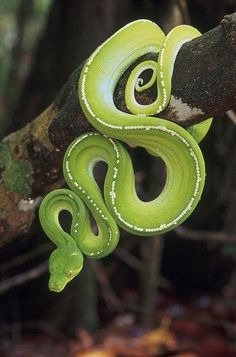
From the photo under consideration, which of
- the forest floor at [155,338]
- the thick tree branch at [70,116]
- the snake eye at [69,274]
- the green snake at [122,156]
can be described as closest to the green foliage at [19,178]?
the thick tree branch at [70,116]

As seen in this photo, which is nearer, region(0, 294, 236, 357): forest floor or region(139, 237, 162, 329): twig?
region(0, 294, 236, 357): forest floor

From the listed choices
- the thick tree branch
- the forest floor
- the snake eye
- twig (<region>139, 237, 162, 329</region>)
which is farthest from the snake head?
twig (<region>139, 237, 162, 329</region>)

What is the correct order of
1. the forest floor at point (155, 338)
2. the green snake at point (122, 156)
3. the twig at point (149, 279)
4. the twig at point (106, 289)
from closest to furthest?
1. the green snake at point (122, 156)
2. the forest floor at point (155, 338)
3. the twig at point (149, 279)
4. the twig at point (106, 289)

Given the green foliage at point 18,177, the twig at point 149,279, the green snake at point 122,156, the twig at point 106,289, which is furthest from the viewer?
the twig at point 106,289

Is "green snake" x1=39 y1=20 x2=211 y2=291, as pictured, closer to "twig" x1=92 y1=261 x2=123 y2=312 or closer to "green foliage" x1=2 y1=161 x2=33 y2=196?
"green foliage" x1=2 y1=161 x2=33 y2=196

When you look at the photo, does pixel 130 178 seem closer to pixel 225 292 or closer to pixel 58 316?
pixel 58 316

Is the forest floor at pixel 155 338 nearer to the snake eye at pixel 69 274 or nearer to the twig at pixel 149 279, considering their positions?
the twig at pixel 149 279

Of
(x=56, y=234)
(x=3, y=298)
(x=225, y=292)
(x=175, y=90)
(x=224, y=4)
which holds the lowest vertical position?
(x=225, y=292)

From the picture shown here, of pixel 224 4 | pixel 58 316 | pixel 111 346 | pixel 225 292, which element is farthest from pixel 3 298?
pixel 224 4
